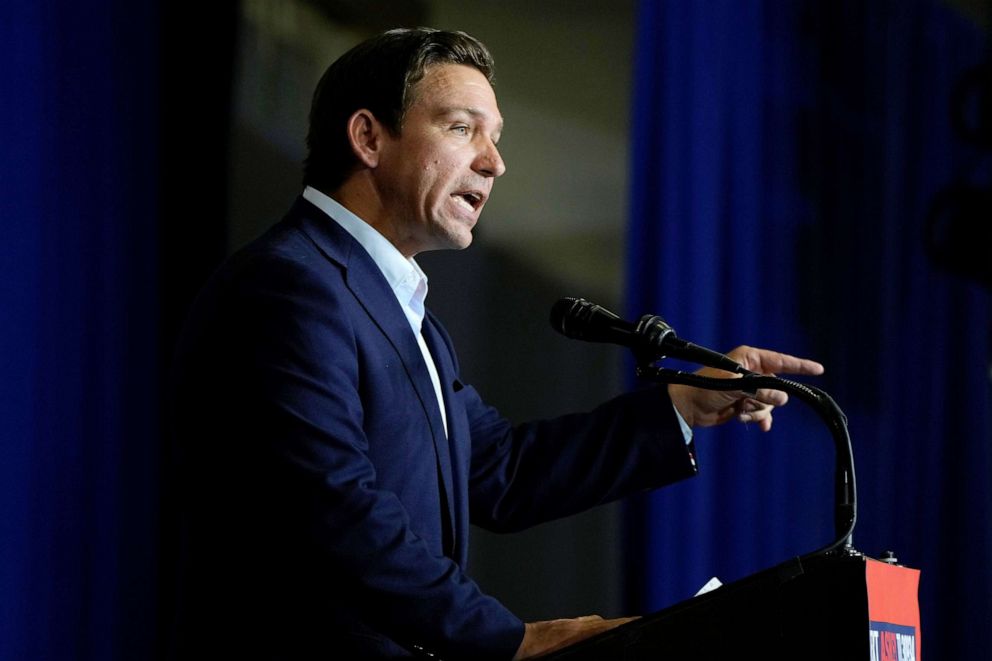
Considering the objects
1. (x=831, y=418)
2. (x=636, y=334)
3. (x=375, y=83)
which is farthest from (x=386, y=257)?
(x=831, y=418)

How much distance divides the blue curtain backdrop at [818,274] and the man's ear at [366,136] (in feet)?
4.16

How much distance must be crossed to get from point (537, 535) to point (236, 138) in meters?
1.20

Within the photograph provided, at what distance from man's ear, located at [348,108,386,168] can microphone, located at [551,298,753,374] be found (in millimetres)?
371

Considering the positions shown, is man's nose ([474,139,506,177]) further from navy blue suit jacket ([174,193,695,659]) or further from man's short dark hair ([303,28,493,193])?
navy blue suit jacket ([174,193,695,659])

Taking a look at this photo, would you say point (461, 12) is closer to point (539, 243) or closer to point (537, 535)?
point (539, 243)

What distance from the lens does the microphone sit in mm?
1454

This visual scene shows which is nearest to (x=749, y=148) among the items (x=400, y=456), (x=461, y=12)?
(x=461, y=12)

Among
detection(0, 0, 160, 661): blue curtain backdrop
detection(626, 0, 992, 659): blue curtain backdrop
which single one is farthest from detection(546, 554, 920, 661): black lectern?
detection(626, 0, 992, 659): blue curtain backdrop

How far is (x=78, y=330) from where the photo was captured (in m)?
2.17

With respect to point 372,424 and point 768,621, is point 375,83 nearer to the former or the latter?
point 372,424

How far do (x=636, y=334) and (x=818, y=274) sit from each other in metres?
2.27

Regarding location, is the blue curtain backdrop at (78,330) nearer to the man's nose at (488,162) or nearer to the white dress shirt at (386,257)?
the white dress shirt at (386,257)

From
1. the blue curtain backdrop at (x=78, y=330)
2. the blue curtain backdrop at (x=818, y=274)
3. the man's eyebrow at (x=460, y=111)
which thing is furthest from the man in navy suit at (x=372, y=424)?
the blue curtain backdrop at (x=818, y=274)

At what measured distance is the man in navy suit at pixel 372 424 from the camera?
1387 millimetres
